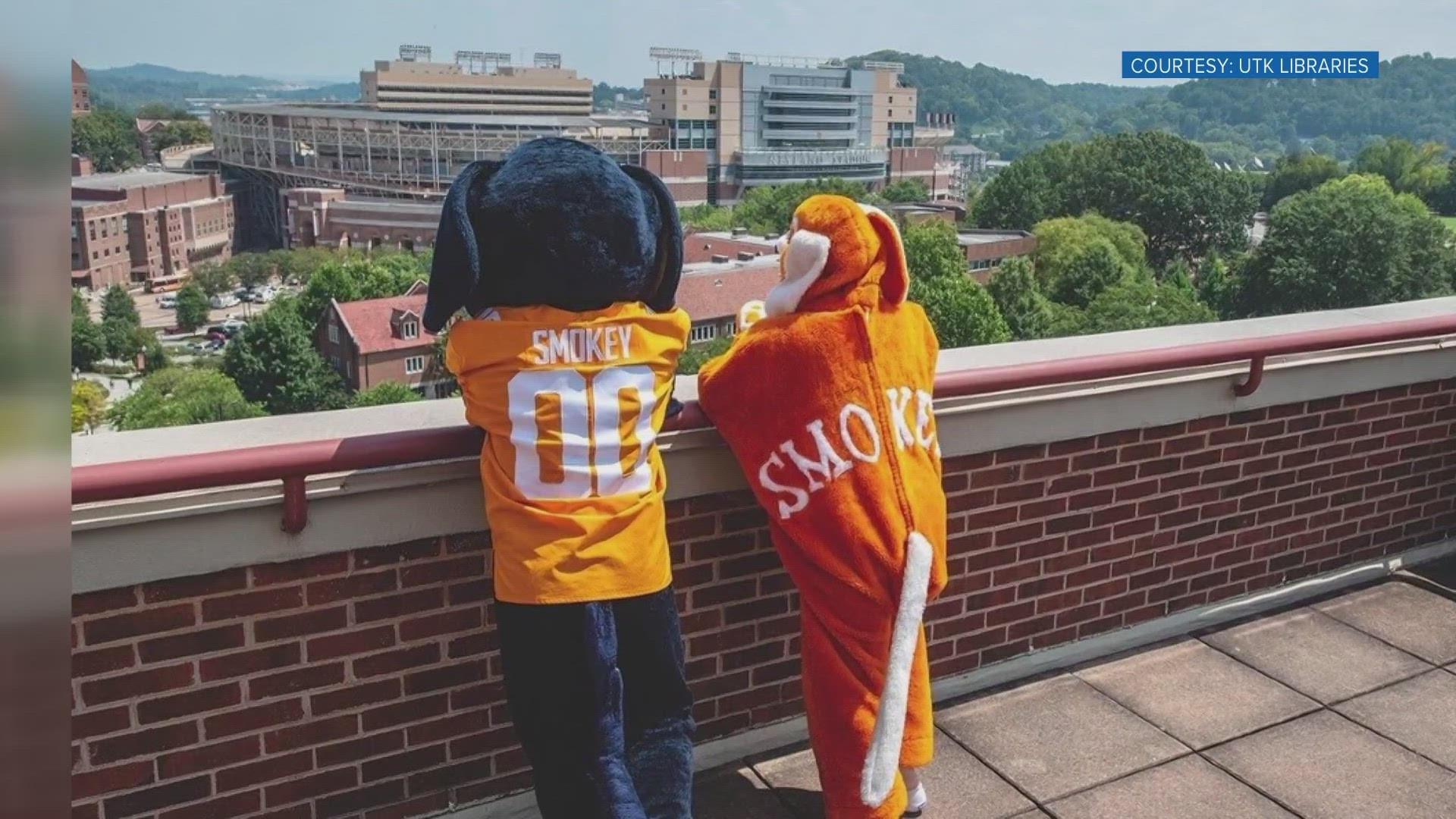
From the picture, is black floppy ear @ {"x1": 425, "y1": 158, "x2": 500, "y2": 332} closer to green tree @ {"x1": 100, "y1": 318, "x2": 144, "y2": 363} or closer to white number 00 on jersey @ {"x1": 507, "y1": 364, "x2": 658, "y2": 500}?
white number 00 on jersey @ {"x1": 507, "y1": 364, "x2": 658, "y2": 500}

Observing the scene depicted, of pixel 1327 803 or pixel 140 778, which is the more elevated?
pixel 140 778

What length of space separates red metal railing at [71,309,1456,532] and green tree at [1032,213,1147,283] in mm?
69172

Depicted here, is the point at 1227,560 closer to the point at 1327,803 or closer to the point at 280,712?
the point at 1327,803

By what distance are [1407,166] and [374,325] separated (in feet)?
336

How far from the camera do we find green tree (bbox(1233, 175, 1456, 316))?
61375mm

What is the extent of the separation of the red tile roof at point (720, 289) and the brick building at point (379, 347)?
50.8 feet

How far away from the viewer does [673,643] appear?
2.55 meters

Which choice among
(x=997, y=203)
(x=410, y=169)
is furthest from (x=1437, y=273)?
(x=410, y=169)

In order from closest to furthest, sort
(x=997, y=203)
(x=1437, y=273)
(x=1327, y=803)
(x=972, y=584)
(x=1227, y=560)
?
1. (x=1327, y=803)
2. (x=972, y=584)
3. (x=1227, y=560)
4. (x=1437, y=273)
5. (x=997, y=203)

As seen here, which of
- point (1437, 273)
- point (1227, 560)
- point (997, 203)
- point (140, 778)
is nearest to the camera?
point (140, 778)

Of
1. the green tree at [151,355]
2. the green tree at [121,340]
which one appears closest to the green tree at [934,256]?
the green tree at [151,355]

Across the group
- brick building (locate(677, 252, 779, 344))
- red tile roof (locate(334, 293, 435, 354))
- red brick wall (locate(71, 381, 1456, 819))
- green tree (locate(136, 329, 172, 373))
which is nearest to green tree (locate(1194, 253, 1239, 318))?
brick building (locate(677, 252, 779, 344))

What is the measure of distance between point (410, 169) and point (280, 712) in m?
126

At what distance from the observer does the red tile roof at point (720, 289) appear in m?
64.6
